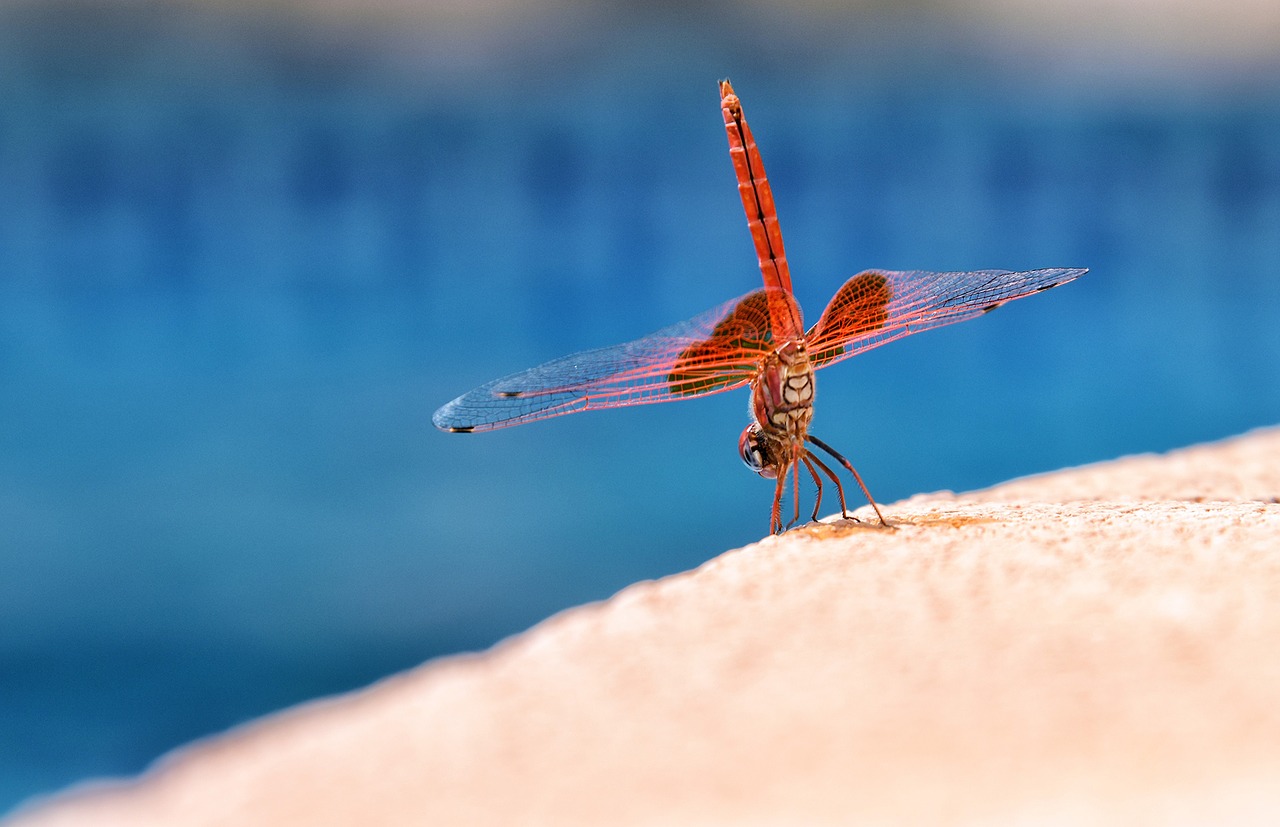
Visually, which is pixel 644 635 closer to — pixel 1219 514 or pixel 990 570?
pixel 990 570

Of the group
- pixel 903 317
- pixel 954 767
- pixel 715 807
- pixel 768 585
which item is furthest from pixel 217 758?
pixel 903 317

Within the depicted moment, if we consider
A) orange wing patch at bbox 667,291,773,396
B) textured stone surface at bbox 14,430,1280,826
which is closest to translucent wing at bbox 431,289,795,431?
orange wing patch at bbox 667,291,773,396

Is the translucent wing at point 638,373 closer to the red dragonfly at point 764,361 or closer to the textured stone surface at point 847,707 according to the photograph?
the red dragonfly at point 764,361

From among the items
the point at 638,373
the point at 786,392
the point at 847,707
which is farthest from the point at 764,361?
the point at 847,707

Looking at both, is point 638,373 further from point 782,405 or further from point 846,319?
point 846,319

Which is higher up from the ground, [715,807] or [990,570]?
[990,570]

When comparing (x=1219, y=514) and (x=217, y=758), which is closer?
(x=217, y=758)
